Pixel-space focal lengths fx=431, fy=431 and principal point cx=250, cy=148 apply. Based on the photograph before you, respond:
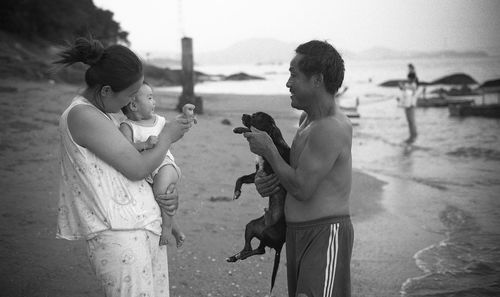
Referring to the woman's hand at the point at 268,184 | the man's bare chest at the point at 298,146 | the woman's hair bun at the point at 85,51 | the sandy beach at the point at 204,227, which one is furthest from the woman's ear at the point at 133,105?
the sandy beach at the point at 204,227

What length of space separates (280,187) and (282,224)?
246 millimetres

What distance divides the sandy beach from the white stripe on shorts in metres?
1.86

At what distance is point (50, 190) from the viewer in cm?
624

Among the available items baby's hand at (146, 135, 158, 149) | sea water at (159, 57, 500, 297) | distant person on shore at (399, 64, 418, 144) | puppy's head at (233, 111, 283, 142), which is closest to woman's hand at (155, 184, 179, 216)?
baby's hand at (146, 135, 158, 149)

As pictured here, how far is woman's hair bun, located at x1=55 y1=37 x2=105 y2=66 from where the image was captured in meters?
2.13

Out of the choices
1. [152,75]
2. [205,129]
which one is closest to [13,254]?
[205,129]

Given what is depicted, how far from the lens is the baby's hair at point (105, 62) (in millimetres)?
2148

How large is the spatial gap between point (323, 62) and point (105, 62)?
1.18 m

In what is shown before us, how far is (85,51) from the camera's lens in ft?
7.00

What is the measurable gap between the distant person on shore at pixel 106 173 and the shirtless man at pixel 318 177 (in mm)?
741

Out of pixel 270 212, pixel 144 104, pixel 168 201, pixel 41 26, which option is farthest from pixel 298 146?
pixel 41 26

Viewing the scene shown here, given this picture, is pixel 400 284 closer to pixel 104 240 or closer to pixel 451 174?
pixel 104 240

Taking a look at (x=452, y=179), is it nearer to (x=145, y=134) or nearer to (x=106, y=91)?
(x=145, y=134)

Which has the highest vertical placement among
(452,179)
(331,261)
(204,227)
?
(331,261)
